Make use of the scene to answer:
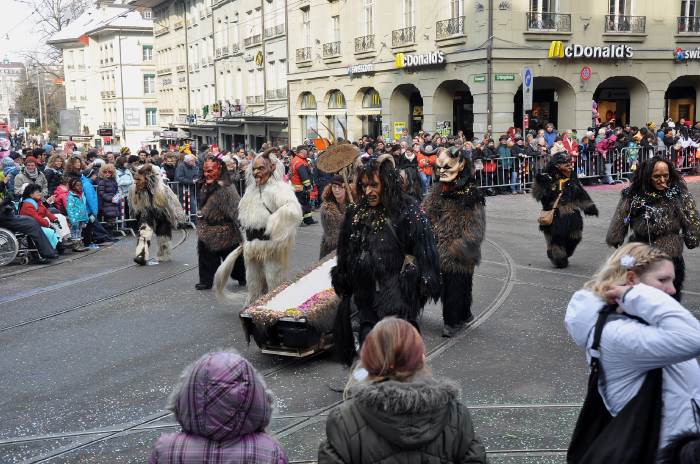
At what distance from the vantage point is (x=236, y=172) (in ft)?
63.9

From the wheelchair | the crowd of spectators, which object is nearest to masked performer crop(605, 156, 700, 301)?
the crowd of spectators

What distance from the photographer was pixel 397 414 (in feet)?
9.52

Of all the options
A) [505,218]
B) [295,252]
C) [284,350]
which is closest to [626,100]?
[505,218]

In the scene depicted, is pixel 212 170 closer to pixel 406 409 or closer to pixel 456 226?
pixel 456 226

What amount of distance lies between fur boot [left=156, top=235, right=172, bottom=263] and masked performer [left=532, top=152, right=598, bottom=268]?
607 cm

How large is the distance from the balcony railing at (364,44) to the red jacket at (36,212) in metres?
22.6

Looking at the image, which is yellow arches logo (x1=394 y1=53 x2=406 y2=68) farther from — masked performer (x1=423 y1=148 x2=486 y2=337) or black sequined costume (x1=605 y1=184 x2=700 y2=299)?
black sequined costume (x1=605 y1=184 x2=700 y2=299)

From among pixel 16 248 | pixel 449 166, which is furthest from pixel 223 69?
pixel 449 166

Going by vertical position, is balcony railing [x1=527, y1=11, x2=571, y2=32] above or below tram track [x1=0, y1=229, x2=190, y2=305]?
above

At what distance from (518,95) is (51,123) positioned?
270 feet

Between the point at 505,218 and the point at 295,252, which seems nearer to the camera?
the point at 295,252

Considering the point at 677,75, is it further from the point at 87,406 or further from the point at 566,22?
the point at 87,406

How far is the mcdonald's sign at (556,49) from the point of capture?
28.3m

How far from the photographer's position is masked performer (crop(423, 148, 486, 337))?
799 centimetres
